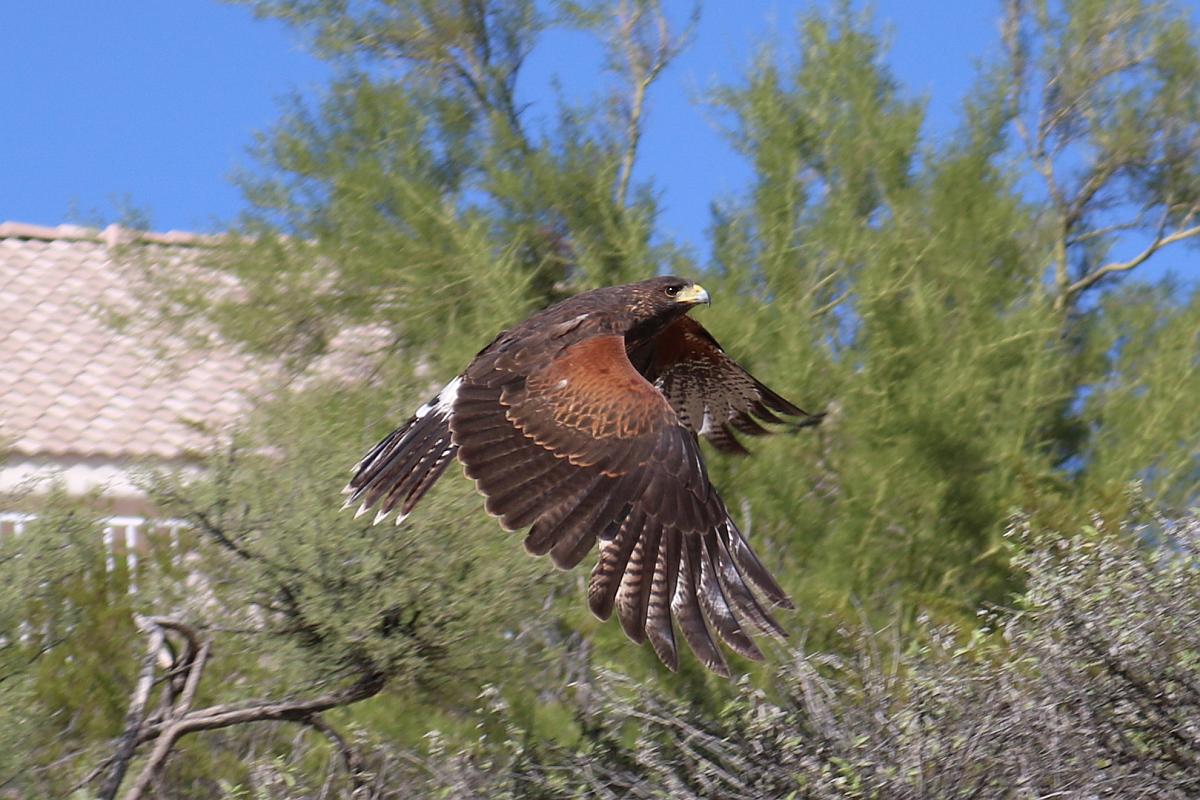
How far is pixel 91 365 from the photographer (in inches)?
602

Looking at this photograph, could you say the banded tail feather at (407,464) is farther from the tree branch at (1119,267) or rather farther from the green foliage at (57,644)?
the tree branch at (1119,267)

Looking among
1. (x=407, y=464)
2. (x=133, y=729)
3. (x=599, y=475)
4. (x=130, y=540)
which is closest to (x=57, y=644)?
(x=133, y=729)

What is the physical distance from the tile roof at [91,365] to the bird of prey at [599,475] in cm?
577

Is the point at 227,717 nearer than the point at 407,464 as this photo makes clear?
Yes

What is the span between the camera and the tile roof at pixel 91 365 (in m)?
12.9

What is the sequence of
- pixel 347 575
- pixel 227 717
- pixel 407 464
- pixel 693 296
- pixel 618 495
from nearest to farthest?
pixel 618 495 → pixel 227 717 → pixel 407 464 → pixel 693 296 → pixel 347 575

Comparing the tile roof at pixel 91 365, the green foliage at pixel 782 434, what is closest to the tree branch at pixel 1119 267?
the green foliage at pixel 782 434

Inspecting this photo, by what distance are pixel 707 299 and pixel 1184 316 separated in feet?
26.4

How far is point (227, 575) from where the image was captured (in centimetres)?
806

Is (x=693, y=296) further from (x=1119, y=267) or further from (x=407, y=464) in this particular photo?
(x=1119, y=267)

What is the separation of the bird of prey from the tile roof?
5771 millimetres

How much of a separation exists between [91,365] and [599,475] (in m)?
10.2

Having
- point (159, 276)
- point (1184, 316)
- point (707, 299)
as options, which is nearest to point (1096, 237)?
point (1184, 316)

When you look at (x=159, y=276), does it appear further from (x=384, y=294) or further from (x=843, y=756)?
(x=843, y=756)
